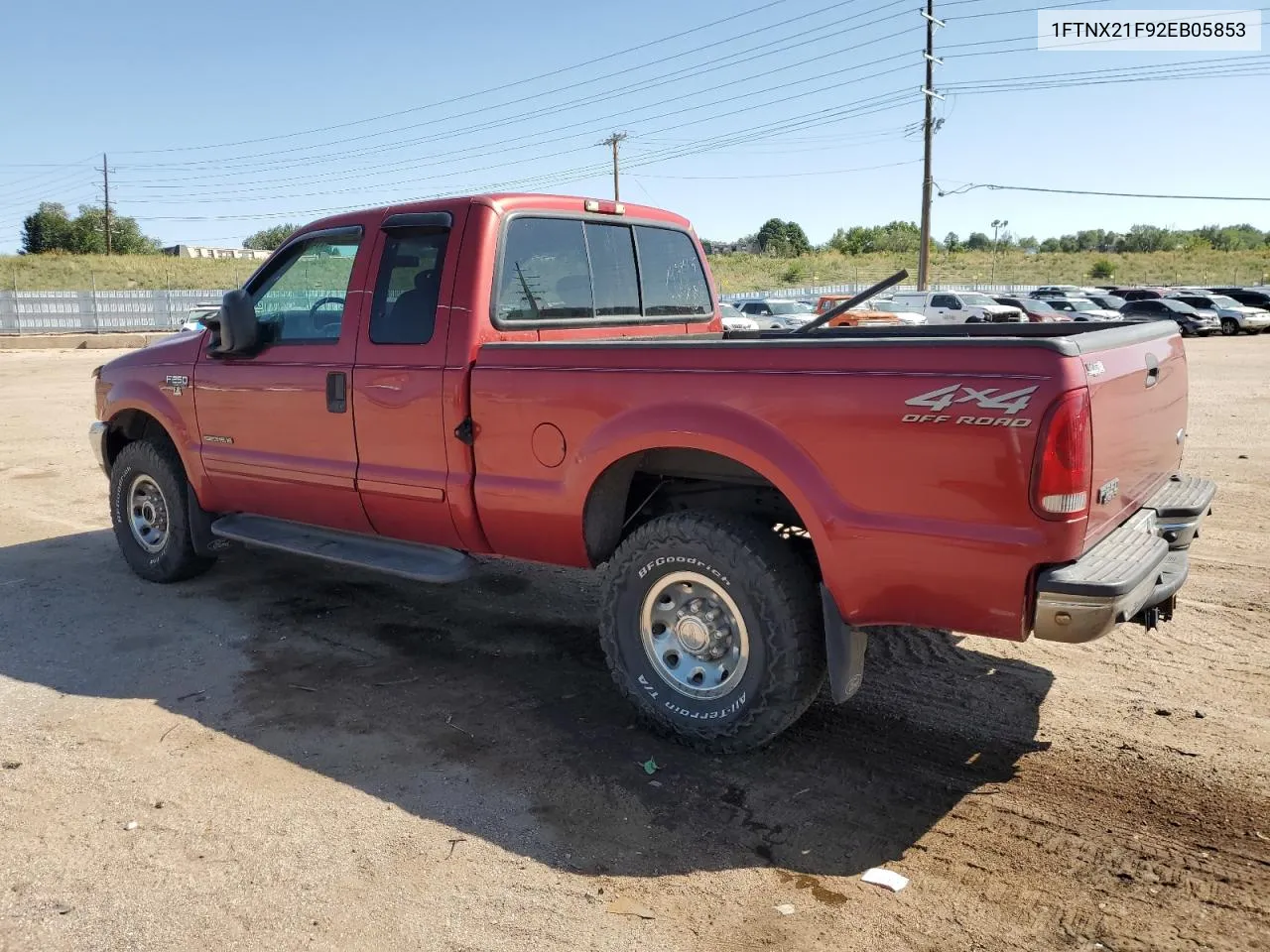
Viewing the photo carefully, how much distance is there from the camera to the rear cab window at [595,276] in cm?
484

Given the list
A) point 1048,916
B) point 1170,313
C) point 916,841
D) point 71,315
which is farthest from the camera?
point 71,315

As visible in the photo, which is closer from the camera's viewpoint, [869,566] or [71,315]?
[869,566]

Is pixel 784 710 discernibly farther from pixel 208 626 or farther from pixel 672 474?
pixel 208 626

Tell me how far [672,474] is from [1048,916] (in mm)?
2147

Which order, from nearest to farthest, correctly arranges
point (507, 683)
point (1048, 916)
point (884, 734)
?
1. point (1048, 916)
2. point (884, 734)
3. point (507, 683)

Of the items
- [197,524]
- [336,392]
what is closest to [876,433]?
[336,392]

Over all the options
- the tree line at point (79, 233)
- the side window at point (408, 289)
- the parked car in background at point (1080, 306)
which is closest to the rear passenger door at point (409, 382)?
the side window at point (408, 289)

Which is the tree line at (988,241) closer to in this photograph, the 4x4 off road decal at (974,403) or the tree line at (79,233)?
the tree line at (79,233)

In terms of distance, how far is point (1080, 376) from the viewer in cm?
311

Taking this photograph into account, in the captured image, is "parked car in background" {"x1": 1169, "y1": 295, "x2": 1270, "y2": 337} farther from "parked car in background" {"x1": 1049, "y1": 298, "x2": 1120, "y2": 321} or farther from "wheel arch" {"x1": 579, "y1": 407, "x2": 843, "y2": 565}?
"wheel arch" {"x1": 579, "y1": 407, "x2": 843, "y2": 565}

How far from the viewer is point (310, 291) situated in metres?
5.43

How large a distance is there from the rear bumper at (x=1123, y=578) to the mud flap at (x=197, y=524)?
489 centimetres

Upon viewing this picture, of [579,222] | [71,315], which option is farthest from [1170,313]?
[71,315]

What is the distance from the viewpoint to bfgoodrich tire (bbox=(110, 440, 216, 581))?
6281 millimetres
